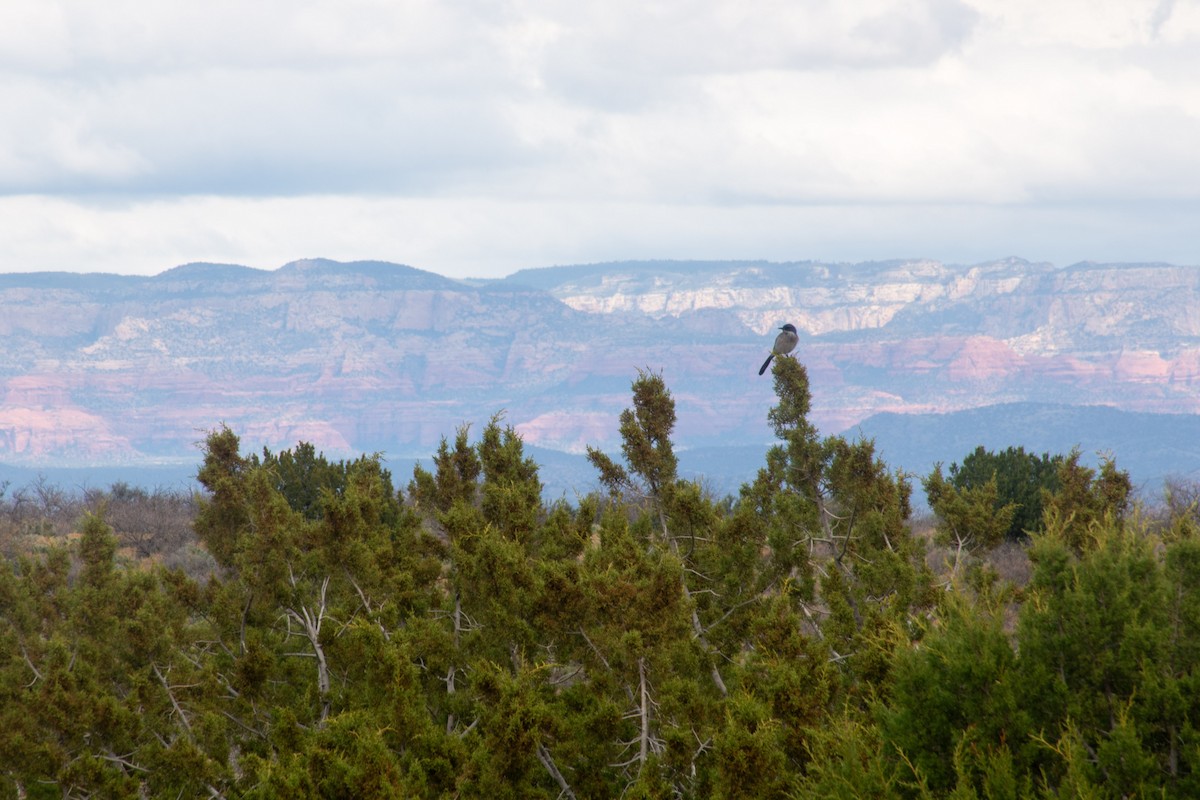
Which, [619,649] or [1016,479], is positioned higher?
[619,649]

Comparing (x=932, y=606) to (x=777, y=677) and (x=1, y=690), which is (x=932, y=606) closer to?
(x=777, y=677)

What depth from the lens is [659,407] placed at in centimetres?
1307

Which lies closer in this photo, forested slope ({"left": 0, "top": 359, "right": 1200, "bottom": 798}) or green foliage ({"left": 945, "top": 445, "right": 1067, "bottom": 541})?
forested slope ({"left": 0, "top": 359, "right": 1200, "bottom": 798})

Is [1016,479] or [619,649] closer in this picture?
[619,649]

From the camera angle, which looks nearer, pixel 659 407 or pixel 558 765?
pixel 558 765

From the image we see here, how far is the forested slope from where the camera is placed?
Answer: 662 cm

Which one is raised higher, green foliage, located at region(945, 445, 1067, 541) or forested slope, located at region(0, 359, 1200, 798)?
forested slope, located at region(0, 359, 1200, 798)

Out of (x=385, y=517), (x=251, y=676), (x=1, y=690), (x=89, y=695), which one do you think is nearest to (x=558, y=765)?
(x=251, y=676)

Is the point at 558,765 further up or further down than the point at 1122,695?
further down

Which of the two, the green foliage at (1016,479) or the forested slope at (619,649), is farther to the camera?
the green foliage at (1016,479)

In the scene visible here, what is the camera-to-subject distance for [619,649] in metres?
9.21

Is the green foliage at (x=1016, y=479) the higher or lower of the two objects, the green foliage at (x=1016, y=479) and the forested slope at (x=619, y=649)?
the lower

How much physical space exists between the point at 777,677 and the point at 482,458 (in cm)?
561

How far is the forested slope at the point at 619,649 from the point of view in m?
6.62
